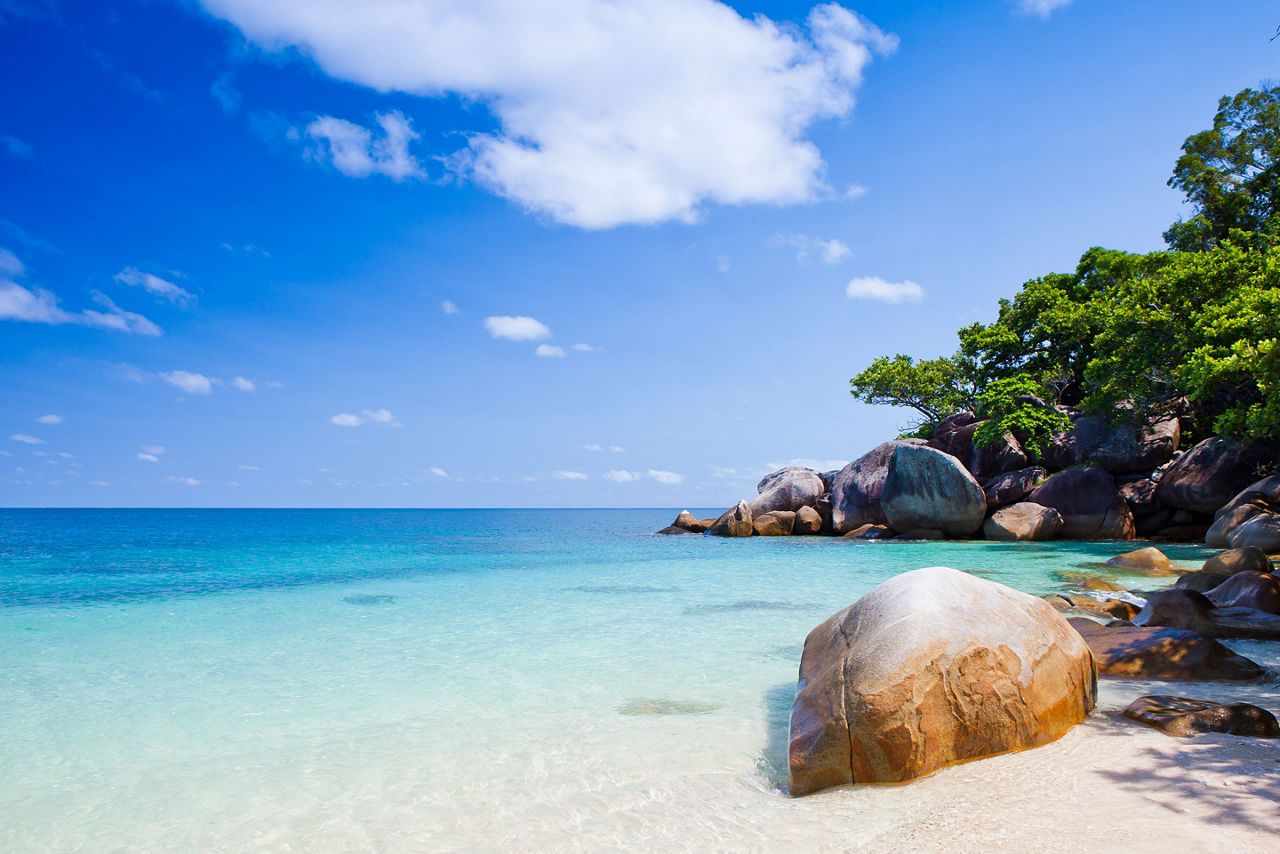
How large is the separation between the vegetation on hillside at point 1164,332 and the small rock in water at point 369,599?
15.5 m

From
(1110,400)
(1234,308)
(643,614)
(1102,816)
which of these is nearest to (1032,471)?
(1110,400)

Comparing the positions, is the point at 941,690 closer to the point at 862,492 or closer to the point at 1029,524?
the point at 1029,524

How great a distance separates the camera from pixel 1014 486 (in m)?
24.7

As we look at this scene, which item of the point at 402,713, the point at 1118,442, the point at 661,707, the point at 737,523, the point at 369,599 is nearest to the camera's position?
the point at 661,707

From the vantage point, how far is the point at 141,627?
11.1 metres

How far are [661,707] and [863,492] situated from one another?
75.7 feet

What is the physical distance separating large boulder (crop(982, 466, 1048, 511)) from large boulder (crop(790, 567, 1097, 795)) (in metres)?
22.2

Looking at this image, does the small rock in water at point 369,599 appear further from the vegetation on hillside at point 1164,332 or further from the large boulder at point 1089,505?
the large boulder at point 1089,505

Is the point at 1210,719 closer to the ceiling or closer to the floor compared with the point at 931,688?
closer to the floor

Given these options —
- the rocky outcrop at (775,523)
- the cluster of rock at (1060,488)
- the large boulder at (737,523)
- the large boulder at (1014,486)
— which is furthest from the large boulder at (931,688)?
the large boulder at (737,523)

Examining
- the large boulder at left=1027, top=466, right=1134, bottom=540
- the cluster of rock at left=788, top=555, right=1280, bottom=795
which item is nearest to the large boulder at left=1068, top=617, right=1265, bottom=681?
the cluster of rock at left=788, top=555, right=1280, bottom=795

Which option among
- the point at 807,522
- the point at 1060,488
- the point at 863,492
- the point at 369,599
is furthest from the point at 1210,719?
the point at 807,522

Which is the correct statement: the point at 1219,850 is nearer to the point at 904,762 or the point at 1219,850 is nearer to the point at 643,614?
the point at 904,762

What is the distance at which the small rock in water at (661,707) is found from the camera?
6.02 metres
